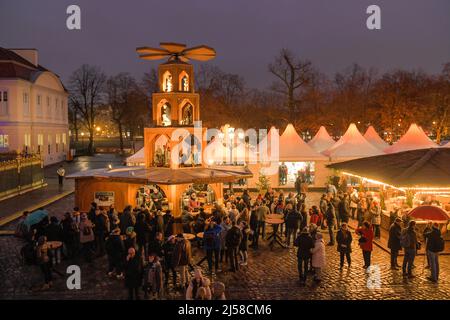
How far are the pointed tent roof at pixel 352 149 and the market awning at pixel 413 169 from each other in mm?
9339

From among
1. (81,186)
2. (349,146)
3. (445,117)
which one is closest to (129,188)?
(81,186)

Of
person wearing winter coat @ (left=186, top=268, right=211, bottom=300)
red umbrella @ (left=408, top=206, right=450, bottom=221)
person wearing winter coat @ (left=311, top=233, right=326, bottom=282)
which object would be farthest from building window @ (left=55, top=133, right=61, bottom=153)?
person wearing winter coat @ (left=186, top=268, right=211, bottom=300)

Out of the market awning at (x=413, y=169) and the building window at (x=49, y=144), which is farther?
the building window at (x=49, y=144)

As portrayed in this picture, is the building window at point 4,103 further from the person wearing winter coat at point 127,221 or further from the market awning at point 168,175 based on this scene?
the person wearing winter coat at point 127,221

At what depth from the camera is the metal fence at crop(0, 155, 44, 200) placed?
882 inches

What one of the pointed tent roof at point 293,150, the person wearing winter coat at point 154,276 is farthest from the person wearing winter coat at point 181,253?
the pointed tent roof at point 293,150

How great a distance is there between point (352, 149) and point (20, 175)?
1948 centimetres

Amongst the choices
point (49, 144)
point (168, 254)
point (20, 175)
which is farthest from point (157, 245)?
point (49, 144)

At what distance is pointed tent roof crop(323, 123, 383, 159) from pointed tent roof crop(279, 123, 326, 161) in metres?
1.17

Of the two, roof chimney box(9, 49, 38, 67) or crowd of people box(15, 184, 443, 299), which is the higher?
roof chimney box(9, 49, 38, 67)

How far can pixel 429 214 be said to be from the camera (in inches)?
461

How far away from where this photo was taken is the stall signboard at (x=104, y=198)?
16.9m

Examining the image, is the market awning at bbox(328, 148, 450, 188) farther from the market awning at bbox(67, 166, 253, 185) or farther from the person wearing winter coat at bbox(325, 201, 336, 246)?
the market awning at bbox(67, 166, 253, 185)

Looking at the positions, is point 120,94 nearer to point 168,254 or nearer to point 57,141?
point 57,141
